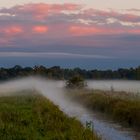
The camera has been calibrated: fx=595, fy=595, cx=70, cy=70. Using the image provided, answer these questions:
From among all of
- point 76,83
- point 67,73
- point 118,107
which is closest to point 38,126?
point 118,107

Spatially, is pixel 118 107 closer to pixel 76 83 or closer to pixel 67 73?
pixel 76 83

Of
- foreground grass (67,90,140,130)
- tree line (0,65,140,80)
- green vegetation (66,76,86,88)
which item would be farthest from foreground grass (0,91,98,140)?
tree line (0,65,140,80)

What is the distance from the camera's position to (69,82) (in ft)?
242

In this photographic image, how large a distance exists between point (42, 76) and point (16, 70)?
2184 centimetres

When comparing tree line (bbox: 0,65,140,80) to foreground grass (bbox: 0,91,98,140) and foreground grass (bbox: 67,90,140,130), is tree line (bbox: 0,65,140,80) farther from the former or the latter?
foreground grass (bbox: 0,91,98,140)

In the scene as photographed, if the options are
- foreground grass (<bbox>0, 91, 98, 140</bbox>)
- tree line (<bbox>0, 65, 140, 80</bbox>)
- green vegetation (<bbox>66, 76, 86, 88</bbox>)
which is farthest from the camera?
tree line (<bbox>0, 65, 140, 80</bbox>)

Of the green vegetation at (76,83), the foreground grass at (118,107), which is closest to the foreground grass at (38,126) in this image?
the foreground grass at (118,107)

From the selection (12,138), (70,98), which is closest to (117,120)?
(12,138)

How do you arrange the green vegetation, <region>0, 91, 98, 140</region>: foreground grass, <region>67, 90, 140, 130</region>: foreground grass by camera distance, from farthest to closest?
1. the green vegetation
2. <region>67, 90, 140, 130</region>: foreground grass
3. <region>0, 91, 98, 140</region>: foreground grass

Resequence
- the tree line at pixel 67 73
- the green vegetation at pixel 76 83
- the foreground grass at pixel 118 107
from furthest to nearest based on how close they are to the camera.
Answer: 1. the tree line at pixel 67 73
2. the green vegetation at pixel 76 83
3. the foreground grass at pixel 118 107

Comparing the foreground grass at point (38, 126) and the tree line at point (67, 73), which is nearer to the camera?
the foreground grass at point (38, 126)

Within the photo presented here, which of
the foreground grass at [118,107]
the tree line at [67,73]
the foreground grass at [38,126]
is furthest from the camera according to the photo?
the tree line at [67,73]

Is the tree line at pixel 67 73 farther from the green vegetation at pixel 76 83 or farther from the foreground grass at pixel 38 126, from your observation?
the foreground grass at pixel 38 126

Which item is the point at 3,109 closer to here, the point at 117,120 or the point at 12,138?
the point at 117,120
